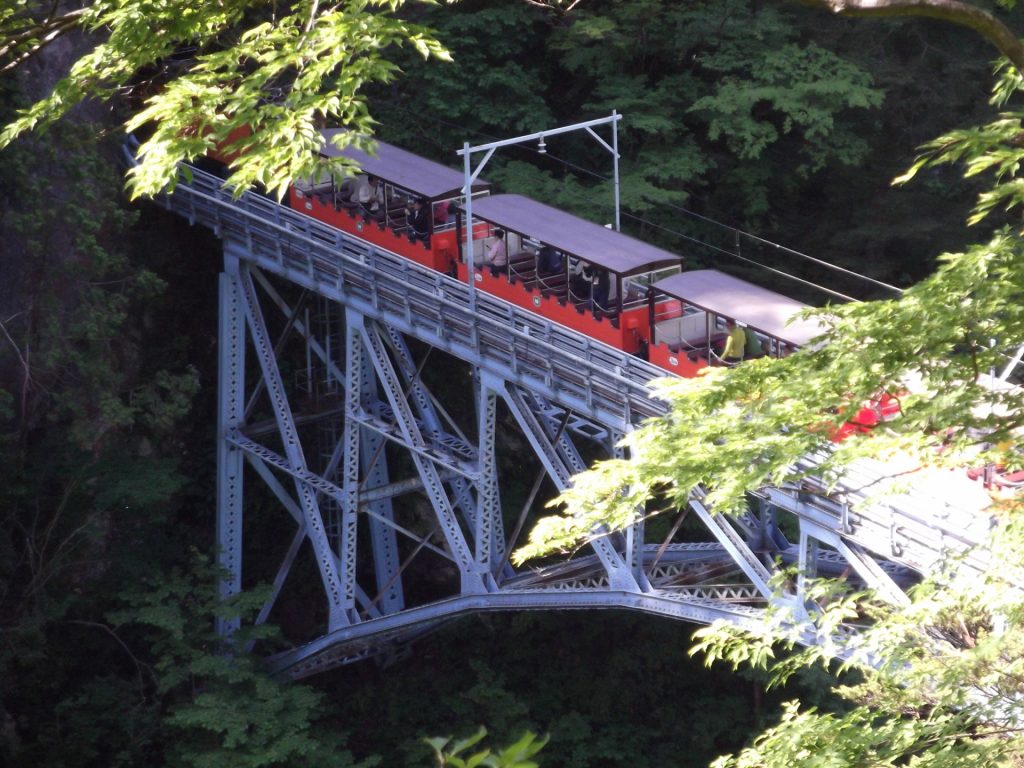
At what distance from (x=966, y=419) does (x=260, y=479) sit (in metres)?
20.3

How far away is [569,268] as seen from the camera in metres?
21.0

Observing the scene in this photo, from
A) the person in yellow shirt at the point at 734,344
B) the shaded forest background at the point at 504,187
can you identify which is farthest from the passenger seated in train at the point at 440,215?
the person in yellow shirt at the point at 734,344

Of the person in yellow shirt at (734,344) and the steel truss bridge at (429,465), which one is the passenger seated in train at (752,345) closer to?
the person in yellow shirt at (734,344)

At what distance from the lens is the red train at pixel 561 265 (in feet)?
63.4

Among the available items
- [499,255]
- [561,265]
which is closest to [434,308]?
[499,255]

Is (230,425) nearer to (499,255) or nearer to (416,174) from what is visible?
(416,174)

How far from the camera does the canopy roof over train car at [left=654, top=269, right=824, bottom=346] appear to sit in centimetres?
1830

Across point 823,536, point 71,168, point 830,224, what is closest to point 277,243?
point 71,168

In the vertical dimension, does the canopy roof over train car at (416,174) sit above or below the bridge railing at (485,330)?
above

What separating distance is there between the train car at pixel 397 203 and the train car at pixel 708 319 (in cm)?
411

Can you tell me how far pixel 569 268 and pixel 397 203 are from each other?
376cm

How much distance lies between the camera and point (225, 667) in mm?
21484

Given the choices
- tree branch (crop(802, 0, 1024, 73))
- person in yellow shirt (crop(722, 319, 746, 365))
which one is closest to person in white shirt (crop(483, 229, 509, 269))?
person in yellow shirt (crop(722, 319, 746, 365))

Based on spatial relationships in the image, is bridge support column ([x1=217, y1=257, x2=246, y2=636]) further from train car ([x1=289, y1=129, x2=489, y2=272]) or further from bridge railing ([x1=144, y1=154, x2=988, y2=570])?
train car ([x1=289, y1=129, x2=489, y2=272])
